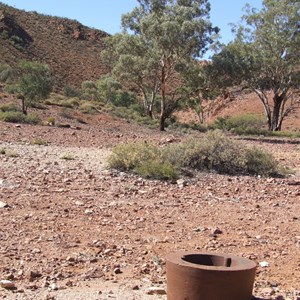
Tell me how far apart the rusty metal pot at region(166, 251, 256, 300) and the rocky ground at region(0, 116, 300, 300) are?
51cm

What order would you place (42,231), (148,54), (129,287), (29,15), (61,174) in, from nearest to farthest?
(129,287)
(42,231)
(61,174)
(148,54)
(29,15)

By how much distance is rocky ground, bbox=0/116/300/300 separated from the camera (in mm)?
5371

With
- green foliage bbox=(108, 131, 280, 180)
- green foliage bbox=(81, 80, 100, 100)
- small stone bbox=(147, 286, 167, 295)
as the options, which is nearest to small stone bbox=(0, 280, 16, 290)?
small stone bbox=(147, 286, 167, 295)

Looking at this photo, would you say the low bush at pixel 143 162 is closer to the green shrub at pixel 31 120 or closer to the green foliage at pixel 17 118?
the green foliage at pixel 17 118

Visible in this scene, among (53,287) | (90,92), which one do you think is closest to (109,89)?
(90,92)

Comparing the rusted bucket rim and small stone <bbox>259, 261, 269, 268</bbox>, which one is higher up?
the rusted bucket rim

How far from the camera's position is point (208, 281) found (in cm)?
445

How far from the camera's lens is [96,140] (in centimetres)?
1877

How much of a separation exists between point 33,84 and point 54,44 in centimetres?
4293

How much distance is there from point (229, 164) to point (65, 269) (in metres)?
7.46

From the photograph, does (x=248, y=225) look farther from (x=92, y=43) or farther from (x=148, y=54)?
(x=92, y=43)

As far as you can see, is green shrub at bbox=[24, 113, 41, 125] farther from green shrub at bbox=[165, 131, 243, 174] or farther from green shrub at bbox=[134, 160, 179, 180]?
green shrub at bbox=[134, 160, 179, 180]

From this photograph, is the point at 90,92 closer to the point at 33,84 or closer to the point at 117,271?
the point at 33,84

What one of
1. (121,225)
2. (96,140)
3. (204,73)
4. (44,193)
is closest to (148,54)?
(204,73)
